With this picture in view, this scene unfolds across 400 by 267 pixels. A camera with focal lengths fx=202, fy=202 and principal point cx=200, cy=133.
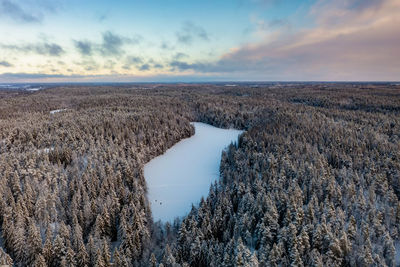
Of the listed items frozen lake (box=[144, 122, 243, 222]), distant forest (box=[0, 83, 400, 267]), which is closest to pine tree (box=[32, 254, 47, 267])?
distant forest (box=[0, 83, 400, 267])

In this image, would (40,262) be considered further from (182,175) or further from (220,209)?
(182,175)

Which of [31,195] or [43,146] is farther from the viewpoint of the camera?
[43,146]

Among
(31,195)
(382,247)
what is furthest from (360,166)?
(31,195)

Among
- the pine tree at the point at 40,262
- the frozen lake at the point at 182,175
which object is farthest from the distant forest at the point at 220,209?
the frozen lake at the point at 182,175

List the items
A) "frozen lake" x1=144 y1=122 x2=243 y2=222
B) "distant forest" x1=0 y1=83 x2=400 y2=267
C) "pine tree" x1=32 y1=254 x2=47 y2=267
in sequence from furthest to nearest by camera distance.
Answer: "frozen lake" x1=144 y1=122 x2=243 y2=222 → "distant forest" x1=0 y1=83 x2=400 y2=267 → "pine tree" x1=32 y1=254 x2=47 y2=267

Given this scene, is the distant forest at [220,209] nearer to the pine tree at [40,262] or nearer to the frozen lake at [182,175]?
the pine tree at [40,262]

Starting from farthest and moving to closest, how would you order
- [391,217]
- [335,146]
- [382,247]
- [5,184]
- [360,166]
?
1. [335,146]
2. [360,166]
3. [5,184]
4. [391,217]
5. [382,247]

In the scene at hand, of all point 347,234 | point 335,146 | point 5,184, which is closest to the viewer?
point 347,234

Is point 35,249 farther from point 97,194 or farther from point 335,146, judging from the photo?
point 335,146

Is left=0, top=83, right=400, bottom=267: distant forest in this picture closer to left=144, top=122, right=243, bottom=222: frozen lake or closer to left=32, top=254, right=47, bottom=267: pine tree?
left=32, top=254, right=47, bottom=267: pine tree
